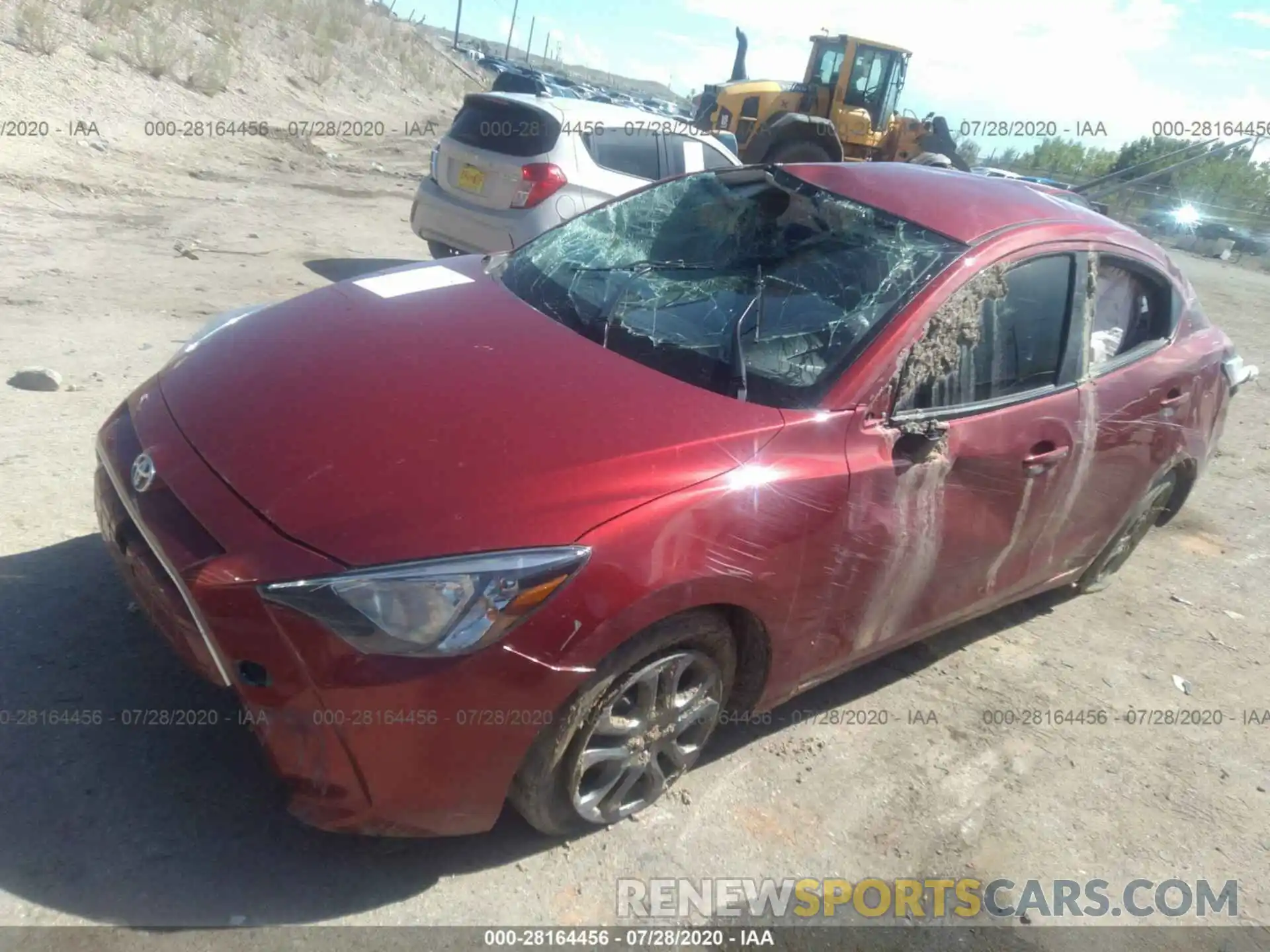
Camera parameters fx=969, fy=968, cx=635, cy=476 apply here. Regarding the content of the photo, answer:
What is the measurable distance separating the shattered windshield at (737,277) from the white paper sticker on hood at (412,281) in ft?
0.66

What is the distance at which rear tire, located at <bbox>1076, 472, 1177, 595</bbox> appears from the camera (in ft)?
14.0

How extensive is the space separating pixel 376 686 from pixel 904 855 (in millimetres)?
1720

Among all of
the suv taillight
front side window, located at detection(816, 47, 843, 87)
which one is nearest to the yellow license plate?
the suv taillight

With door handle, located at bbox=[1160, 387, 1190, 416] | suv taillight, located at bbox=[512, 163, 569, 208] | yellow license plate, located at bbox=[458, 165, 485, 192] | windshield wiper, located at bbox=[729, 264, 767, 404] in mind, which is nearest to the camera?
windshield wiper, located at bbox=[729, 264, 767, 404]

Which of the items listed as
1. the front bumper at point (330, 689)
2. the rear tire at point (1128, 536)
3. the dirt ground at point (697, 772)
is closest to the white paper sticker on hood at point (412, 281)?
the front bumper at point (330, 689)

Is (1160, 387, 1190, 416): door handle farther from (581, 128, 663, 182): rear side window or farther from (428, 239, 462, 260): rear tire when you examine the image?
(428, 239, 462, 260): rear tire

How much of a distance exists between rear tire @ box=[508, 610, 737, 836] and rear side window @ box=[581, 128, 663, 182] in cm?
551

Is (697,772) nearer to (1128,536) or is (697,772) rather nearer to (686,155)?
(1128,536)

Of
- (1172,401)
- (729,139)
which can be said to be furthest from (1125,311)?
(729,139)

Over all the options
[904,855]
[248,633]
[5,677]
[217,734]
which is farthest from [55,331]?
[904,855]

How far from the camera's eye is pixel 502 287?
3.43 meters

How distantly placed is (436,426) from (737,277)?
1275mm

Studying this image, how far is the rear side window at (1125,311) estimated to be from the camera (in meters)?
3.63

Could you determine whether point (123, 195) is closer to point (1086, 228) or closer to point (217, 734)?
point (217, 734)
